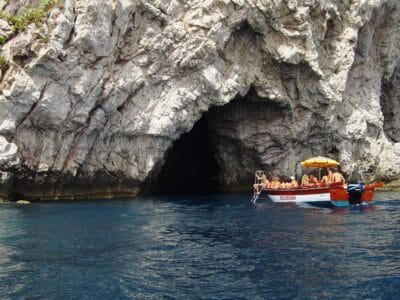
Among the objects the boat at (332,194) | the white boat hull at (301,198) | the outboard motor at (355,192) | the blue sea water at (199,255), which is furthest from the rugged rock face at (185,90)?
the outboard motor at (355,192)

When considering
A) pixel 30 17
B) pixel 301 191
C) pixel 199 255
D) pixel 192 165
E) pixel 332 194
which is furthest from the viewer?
pixel 192 165

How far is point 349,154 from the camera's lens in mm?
42688

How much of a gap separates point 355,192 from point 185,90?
1268cm

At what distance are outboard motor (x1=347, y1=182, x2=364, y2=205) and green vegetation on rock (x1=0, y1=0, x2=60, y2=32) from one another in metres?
19.8

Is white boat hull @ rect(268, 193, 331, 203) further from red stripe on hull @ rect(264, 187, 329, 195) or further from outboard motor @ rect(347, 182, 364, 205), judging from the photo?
outboard motor @ rect(347, 182, 364, 205)

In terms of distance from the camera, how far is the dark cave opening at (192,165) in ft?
153

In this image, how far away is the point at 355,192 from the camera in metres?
29.3

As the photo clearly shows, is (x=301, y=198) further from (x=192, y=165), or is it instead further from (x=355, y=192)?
(x=192, y=165)

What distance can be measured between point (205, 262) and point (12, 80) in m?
18.1

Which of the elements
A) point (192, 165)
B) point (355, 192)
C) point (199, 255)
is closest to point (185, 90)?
point (355, 192)

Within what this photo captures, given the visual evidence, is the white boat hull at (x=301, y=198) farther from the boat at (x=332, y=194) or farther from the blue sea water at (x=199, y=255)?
the blue sea water at (x=199, y=255)

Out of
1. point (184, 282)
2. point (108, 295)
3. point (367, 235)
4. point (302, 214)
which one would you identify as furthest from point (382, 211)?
point (108, 295)

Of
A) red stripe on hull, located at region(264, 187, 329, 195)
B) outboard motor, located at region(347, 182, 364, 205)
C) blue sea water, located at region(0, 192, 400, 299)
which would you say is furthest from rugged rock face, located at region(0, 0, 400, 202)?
outboard motor, located at region(347, 182, 364, 205)

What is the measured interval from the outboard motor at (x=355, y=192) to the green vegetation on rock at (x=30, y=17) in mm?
19832
